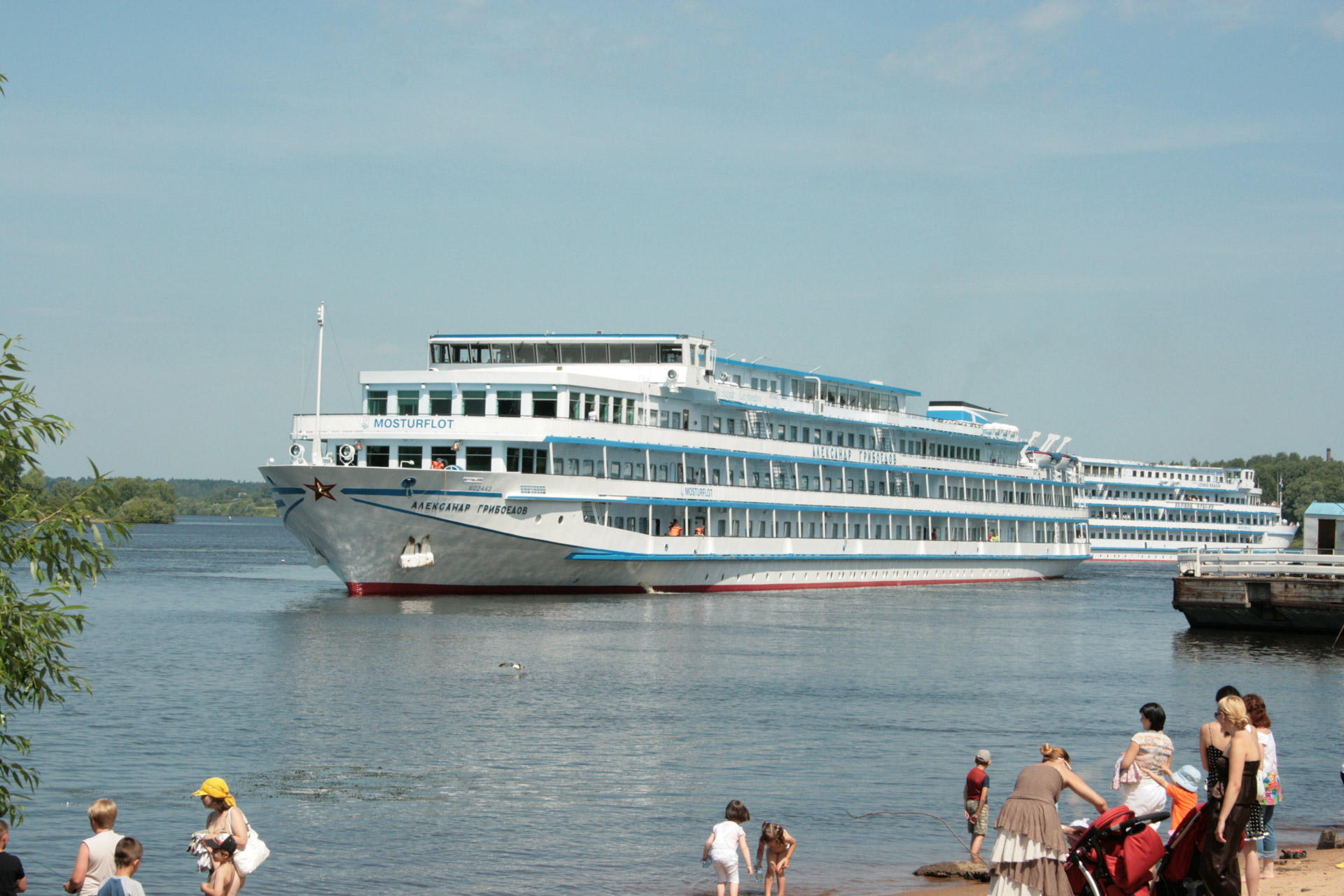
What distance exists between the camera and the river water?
17.7 metres

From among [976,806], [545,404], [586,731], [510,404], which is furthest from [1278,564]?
[976,806]

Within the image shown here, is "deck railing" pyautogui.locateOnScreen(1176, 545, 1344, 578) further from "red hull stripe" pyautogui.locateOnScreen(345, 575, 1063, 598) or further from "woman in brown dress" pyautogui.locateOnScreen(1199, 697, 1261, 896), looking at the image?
"woman in brown dress" pyautogui.locateOnScreen(1199, 697, 1261, 896)

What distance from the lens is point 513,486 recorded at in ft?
164

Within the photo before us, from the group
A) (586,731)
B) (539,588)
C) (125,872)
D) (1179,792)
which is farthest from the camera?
(539,588)

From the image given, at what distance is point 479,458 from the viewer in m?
51.2

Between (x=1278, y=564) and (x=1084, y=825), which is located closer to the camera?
(x=1084, y=825)

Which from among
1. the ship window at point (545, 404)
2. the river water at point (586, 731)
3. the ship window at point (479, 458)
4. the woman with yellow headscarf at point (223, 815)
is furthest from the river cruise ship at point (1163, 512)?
the woman with yellow headscarf at point (223, 815)

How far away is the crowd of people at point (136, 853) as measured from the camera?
35.0 ft

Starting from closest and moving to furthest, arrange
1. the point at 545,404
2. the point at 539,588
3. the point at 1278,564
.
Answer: the point at 1278,564, the point at 545,404, the point at 539,588

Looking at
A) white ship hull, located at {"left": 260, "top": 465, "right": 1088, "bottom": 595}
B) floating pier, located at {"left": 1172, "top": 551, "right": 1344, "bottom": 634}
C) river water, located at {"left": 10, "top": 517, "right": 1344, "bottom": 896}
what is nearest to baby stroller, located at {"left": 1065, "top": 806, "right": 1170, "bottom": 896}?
river water, located at {"left": 10, "top": 517, "right": 1344, "bottom": 896}

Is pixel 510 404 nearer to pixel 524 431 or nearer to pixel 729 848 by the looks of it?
pixel 524 431

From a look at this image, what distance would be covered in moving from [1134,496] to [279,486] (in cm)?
9883

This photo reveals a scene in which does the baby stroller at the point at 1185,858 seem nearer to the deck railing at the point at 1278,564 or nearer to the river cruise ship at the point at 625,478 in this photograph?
the deck railing at the point at 1278,564

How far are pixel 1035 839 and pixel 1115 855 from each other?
0.69 meters
